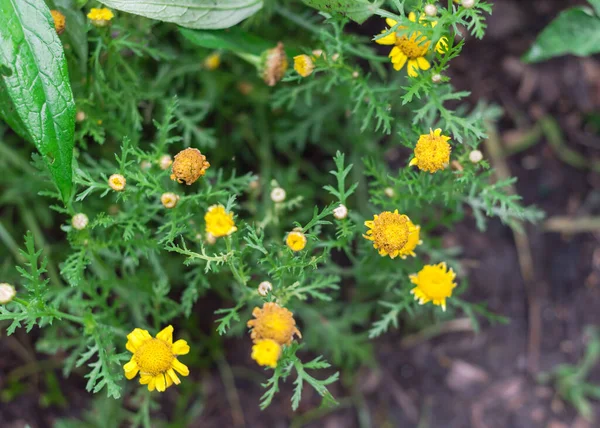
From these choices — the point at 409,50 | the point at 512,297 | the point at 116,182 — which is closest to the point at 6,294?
the point at 116,182

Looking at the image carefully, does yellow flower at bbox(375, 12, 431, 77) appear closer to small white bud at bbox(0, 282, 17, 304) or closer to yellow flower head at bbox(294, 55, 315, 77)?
yellow flower head at bbox(294, 55, 315, 77)

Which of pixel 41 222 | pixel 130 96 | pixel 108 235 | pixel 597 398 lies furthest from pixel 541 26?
pixel 41 222

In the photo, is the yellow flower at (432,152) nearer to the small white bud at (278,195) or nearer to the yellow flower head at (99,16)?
the small white bud at (278,195)

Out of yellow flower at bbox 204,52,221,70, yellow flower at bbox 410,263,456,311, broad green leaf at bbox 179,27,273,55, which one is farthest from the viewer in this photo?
yellow flower at bbox 204,52,221,70

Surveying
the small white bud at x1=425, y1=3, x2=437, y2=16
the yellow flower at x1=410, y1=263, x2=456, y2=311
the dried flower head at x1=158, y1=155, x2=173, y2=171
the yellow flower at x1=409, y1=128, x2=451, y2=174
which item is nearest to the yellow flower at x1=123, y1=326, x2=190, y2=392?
the dried flower head at x1=158, y1=155, x2=173, y2=171

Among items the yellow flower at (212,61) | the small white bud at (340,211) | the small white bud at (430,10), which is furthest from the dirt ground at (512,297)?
the small white bud at (430,10)

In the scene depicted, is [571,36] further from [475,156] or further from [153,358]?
[153,358]
